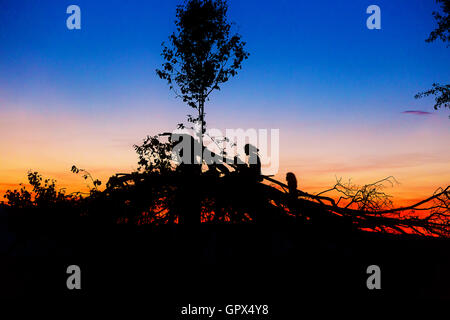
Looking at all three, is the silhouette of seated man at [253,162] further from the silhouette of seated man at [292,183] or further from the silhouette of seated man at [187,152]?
the silhouette of seated man at [187,152]

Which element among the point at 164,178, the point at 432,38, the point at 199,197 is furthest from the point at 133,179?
the point at 432,38

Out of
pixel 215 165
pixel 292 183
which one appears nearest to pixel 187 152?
pixel 215 165

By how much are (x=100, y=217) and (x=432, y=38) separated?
616 inches

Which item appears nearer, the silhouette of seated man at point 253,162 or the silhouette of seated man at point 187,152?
the silhouette of seated man at point 253,162

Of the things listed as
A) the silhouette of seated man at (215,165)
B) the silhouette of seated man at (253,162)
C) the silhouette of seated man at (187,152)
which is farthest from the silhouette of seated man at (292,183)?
the silhouette of seated man at (187,152)

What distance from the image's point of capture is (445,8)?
54.9 feet

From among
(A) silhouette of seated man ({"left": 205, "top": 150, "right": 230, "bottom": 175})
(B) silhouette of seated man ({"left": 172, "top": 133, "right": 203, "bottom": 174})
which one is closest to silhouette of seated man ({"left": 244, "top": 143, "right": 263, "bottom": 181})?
(A) silhouette of seated man ({"left": 205, "top": 150, "right": 230, "bottom": 175})

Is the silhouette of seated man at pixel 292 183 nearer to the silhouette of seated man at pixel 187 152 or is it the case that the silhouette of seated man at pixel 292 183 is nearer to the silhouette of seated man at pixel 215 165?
the silhouette of seated man at pixel 215 165

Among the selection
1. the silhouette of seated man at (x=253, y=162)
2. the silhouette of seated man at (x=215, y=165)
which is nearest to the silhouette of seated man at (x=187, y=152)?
the silhouette of seated man at (x=215, y=165)

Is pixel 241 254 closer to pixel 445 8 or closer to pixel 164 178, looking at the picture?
pixel 164 178

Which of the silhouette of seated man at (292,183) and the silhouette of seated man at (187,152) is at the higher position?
the silhouette of seated man at (187,152)

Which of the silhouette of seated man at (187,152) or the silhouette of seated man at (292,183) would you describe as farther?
the silhouette of seated man at (187,152)

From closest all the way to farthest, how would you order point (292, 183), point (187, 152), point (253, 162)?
point (292, 183), point (253, 162), point (187, 152)

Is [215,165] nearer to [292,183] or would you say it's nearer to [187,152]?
[187,152]
